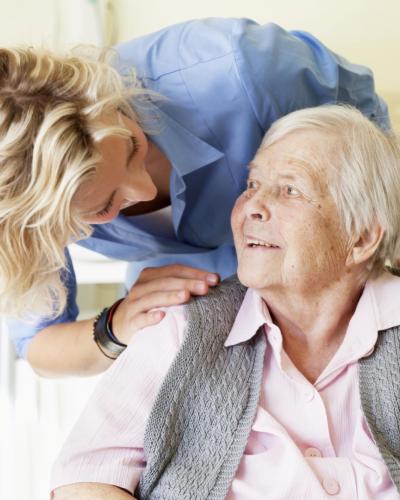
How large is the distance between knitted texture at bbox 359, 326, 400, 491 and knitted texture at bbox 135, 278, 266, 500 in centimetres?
20

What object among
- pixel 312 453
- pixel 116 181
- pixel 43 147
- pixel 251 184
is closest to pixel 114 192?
pixel 116 181

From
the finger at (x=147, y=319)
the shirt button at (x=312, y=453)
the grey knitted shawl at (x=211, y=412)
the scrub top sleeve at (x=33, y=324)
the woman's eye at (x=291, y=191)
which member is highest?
the woman's eye at (x=291, y=191)

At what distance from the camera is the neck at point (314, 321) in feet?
4.01

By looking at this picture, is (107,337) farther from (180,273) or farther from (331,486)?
(331,486)

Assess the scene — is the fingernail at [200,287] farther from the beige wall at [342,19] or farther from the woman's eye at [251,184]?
the beige wall at [342,19]

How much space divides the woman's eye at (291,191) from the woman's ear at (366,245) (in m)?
0.15

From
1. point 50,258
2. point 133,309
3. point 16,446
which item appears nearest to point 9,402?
point 16,446

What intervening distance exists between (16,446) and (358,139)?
135 cm

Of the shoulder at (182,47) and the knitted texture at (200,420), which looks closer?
the knitted texture at (200,420)

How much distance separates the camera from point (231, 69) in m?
1.27

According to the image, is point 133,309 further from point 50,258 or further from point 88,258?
point 88,258

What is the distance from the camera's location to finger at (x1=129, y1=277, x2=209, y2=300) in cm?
124

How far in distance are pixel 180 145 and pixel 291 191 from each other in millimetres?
252

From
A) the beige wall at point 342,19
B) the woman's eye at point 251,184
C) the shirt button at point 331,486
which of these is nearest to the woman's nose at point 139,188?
the woman's eye at point 251,184
